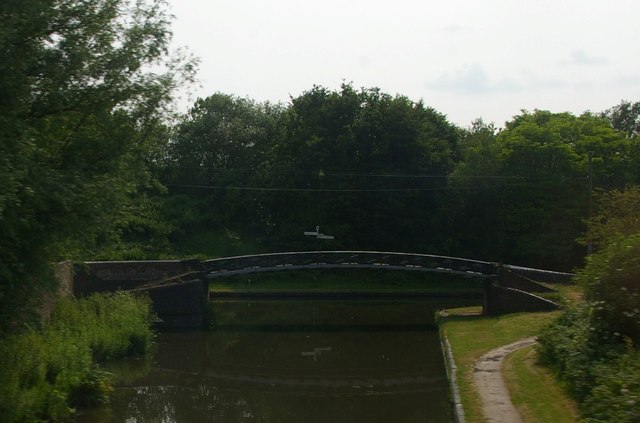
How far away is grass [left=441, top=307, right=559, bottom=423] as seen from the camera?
14.8m

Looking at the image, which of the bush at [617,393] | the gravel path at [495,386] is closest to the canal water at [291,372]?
the gravel path at [495,386]

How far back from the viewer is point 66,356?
16844mm

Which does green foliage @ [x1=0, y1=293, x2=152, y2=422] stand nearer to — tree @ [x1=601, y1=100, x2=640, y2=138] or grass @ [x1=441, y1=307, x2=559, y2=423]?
grass @ [x1=441, y1=307, x2=559, y2=423]

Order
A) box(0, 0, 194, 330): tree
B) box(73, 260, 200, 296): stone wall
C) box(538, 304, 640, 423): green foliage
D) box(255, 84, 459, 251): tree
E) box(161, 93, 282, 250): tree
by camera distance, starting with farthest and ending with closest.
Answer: box(161, 93, 282, 250): tree < box(255, 84, 459, 251): tree < box(73, 260, 200, 296): stone wall < box(0, 0, 194, 330): tree < box(538, 304, 640, 423): green foliage

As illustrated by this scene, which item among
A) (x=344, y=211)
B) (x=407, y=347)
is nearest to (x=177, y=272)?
(x=407, y=347)

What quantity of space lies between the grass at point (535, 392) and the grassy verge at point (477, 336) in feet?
0.16

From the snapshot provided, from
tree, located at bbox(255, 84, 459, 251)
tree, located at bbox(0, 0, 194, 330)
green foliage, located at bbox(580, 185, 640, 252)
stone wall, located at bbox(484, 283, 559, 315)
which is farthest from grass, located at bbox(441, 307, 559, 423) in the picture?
tree, located at bbox(255, 84, 459, 251)

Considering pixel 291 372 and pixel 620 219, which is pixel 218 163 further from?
pixel 620 219

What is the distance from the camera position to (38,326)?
1405cm

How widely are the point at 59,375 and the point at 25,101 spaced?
19.4ft

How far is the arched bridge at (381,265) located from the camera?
32719 mm

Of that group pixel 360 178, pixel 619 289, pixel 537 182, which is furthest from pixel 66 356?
pixel 537 182

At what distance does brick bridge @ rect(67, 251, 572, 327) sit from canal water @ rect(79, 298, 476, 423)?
5.45ft

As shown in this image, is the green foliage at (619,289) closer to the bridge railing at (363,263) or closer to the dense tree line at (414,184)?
the bridge railing at (363,263)
